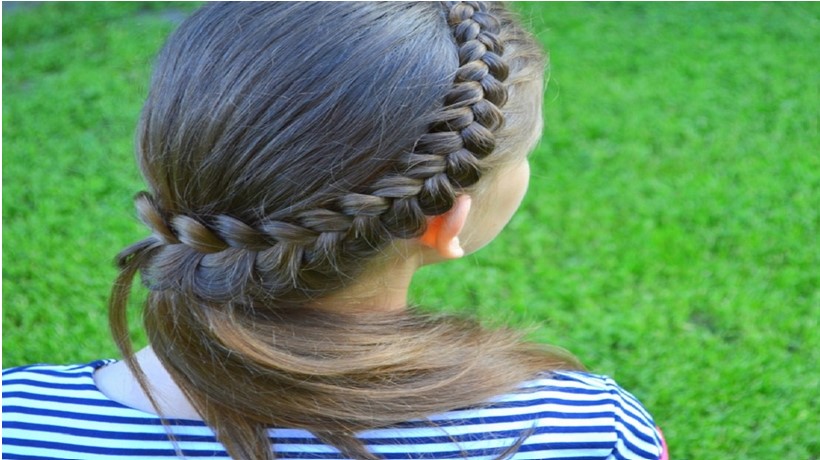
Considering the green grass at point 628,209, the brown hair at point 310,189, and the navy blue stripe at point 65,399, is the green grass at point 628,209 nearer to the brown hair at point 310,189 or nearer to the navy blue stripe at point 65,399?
the brown hair at point 310,189

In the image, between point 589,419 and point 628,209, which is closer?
point 589,419

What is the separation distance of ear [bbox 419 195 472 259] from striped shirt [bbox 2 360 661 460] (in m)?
0.25

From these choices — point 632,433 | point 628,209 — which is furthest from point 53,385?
point 628,209

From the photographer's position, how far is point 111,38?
161 inches

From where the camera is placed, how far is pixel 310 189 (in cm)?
119

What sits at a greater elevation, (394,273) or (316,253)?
(316,253)

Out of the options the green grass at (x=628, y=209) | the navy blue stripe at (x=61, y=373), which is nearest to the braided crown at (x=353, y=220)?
the navy blue stripe at (x=61, y=373)

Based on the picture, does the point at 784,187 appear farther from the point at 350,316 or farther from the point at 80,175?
the point at 80,175

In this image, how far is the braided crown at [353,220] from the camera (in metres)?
1.20

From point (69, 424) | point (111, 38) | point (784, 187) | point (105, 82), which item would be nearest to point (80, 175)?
point (105, 82)

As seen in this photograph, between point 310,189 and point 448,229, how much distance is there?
23 centimetres

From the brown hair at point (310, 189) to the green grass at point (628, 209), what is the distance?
478 mm

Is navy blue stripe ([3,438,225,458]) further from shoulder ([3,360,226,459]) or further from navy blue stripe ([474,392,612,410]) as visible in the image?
navy blue stripe ([474,392,612,410])

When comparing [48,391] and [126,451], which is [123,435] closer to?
[126,451]
